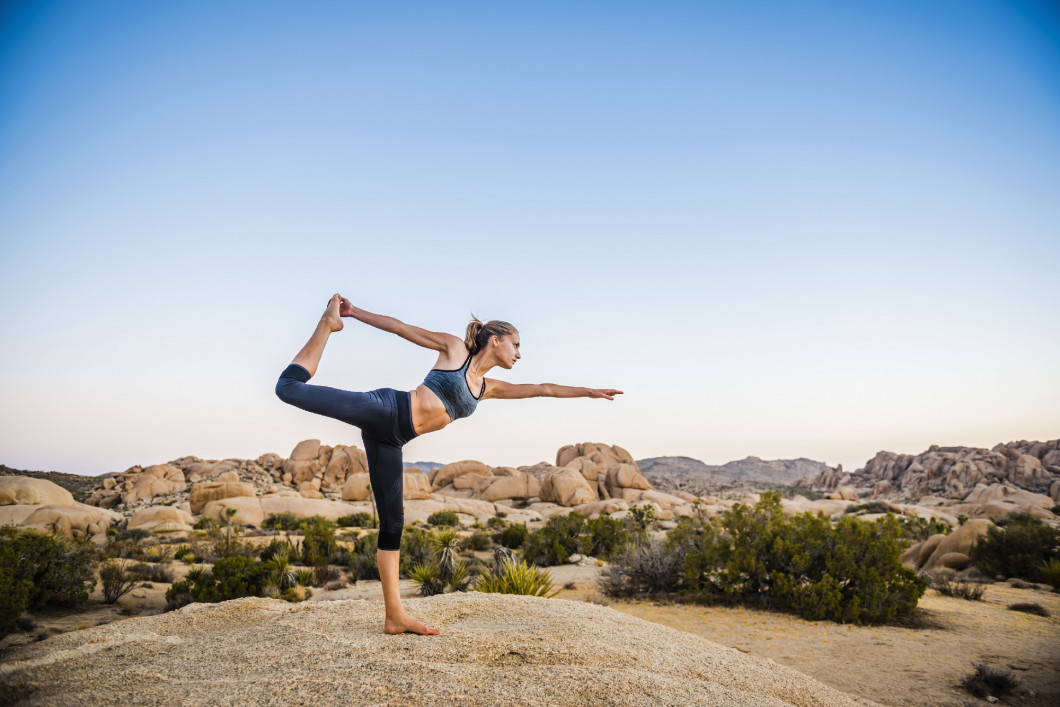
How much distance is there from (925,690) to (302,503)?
107 feet

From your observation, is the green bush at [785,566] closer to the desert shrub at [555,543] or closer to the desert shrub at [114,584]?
the desert shrub at [555,543]

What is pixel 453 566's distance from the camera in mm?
12289

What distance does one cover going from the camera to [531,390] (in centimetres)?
485

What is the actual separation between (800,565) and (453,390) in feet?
31.7

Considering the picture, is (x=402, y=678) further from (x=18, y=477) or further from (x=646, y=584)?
(x=18, y=477)

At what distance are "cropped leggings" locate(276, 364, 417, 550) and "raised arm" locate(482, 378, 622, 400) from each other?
79 cm

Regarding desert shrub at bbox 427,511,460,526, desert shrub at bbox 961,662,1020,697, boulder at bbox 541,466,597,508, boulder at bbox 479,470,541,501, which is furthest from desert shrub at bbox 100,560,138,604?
boulder at bbox 479,470,541,501

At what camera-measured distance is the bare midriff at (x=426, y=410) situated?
4215mm

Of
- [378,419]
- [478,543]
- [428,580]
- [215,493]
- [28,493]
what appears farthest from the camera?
[215,493]

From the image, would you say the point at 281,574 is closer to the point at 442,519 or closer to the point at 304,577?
the point at 304,577

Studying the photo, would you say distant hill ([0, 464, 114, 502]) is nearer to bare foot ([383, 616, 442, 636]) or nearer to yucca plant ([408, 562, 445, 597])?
yucca plant ([408, 562, 445, 597])

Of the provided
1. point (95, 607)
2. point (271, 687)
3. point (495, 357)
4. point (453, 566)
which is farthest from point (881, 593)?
point (95, 607)

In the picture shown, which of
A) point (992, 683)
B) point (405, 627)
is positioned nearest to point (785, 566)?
point (992, 683)

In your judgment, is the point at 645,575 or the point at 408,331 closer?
the point at 408,331
